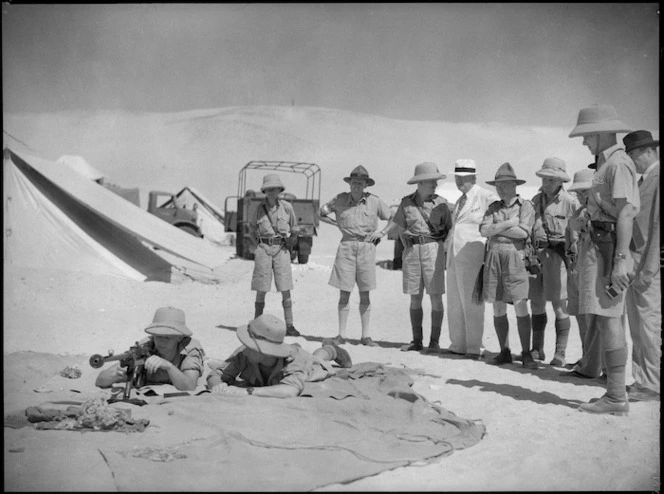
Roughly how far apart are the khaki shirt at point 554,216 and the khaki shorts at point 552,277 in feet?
0.47

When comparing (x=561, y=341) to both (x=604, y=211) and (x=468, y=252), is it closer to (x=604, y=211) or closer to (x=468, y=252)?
(x=468, y=252)

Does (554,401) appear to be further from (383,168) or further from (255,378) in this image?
(383,168)

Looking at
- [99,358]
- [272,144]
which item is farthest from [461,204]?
[272,144]

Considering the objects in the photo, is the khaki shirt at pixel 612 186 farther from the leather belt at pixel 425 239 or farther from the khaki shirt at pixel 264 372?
the leather belt at pixel 425 239

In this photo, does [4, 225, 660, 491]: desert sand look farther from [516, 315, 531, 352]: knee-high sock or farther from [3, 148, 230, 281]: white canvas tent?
[3, 148, 230, 281]: white canvas tent

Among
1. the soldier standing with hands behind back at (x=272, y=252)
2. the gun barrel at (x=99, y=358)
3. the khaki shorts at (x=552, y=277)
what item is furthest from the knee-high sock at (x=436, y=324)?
the gun barrel at (x=99, y=358)

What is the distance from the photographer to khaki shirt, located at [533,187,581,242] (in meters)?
6.62

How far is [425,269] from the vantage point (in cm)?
712

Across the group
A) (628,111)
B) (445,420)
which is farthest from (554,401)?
(628,111)

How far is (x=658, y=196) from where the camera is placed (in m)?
4.86

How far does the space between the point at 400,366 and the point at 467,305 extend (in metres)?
1.00

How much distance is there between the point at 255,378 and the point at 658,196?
2.73 m

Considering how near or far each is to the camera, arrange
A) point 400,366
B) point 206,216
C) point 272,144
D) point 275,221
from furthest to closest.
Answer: point 272,144
point 206,216
point 275,221
point 400,366

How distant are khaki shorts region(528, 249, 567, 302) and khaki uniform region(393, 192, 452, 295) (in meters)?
0.86
